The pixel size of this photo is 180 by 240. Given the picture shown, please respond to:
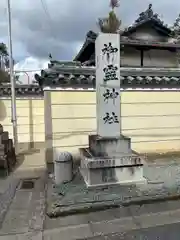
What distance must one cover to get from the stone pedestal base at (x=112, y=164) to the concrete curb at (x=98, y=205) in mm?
884

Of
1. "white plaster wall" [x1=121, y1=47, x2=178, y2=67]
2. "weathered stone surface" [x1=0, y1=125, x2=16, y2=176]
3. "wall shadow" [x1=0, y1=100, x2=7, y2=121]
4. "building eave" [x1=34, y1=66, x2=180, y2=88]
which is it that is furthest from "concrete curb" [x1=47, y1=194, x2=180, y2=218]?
"wall shadow" [x1=0, y1=100, x2=7, y2=121]

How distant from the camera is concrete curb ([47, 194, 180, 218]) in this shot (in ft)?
15.9

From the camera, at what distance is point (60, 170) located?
254 inches

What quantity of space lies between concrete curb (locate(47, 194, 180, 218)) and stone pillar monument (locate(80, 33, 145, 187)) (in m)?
0.90

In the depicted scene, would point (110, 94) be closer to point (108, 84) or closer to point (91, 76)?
point (108, 84)

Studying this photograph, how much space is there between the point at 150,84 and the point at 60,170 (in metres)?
5.31

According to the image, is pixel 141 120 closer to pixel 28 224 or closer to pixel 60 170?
pixel 60 170

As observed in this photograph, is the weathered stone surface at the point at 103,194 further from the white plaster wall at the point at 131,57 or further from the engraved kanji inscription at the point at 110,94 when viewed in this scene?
the white plaster wall at the point at 131,57

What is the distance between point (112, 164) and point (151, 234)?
6.95 ft

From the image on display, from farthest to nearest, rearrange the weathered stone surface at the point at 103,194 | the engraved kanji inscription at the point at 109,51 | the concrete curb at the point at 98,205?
1. the engraved kanji inscription at the point at 109,51
2. the weathered stone surface at the point at 103,194
3. the concrete curb at the point at 98,205

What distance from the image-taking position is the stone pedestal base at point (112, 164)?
5973 mm

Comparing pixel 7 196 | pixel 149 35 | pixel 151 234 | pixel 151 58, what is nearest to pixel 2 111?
pixel 7 196

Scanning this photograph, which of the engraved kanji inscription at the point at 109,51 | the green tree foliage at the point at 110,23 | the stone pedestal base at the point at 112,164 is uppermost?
the green tree foliage at the point at 110,23

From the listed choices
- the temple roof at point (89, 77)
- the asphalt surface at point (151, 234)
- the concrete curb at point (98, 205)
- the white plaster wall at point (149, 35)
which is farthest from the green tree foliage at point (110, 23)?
the white plaster wall at point (149, 35)
